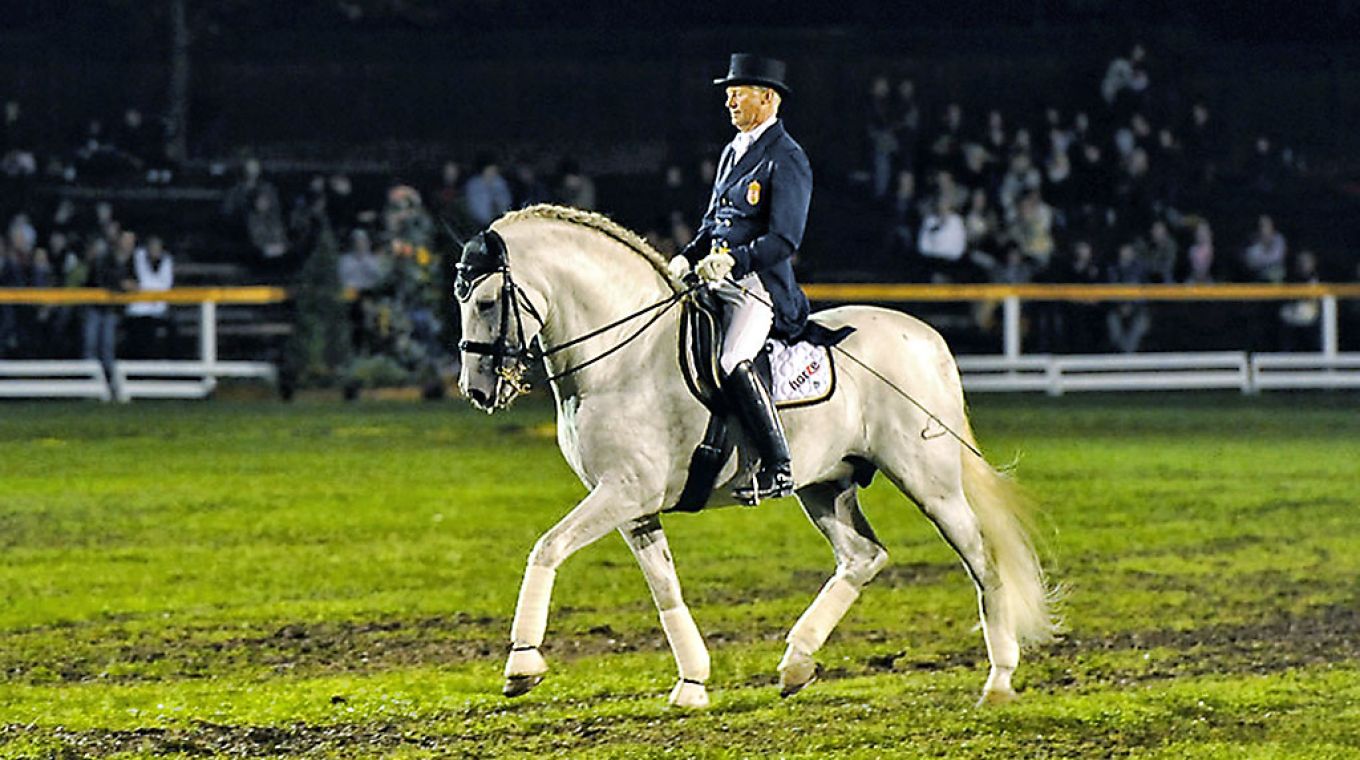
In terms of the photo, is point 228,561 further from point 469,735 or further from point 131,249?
point 131,249

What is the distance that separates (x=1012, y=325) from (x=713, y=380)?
17.4m

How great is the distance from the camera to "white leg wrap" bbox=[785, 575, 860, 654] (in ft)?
28.4

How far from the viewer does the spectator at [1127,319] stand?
2614 cm

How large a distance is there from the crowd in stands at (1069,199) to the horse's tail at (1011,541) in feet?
55.7

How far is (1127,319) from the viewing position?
26.2m

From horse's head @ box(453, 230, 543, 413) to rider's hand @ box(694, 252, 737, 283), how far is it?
74cm

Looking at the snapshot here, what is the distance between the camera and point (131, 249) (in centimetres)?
2534

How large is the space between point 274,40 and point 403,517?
18539mm

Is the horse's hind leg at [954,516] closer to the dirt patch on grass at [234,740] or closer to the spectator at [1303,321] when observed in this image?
the dirt patch on grass at [234,740]

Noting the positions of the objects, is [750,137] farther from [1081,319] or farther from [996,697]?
[1081,319]

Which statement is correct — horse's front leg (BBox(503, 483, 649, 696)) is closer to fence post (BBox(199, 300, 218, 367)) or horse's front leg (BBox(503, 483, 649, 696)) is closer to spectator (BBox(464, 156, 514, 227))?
spectator (BBox(464, 156, 514, 227))

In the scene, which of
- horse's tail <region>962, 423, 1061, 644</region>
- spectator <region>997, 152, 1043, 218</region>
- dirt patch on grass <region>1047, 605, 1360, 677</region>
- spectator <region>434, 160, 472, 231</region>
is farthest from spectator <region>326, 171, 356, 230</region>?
horse's tail <region>962, 423, 1061, 644</region>

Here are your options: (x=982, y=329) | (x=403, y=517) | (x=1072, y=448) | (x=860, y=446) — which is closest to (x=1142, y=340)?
(x=982, y=329)

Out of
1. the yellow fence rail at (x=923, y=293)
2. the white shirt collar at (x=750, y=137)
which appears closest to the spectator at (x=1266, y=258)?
the yellow fence rail at (x=923, y=293)
